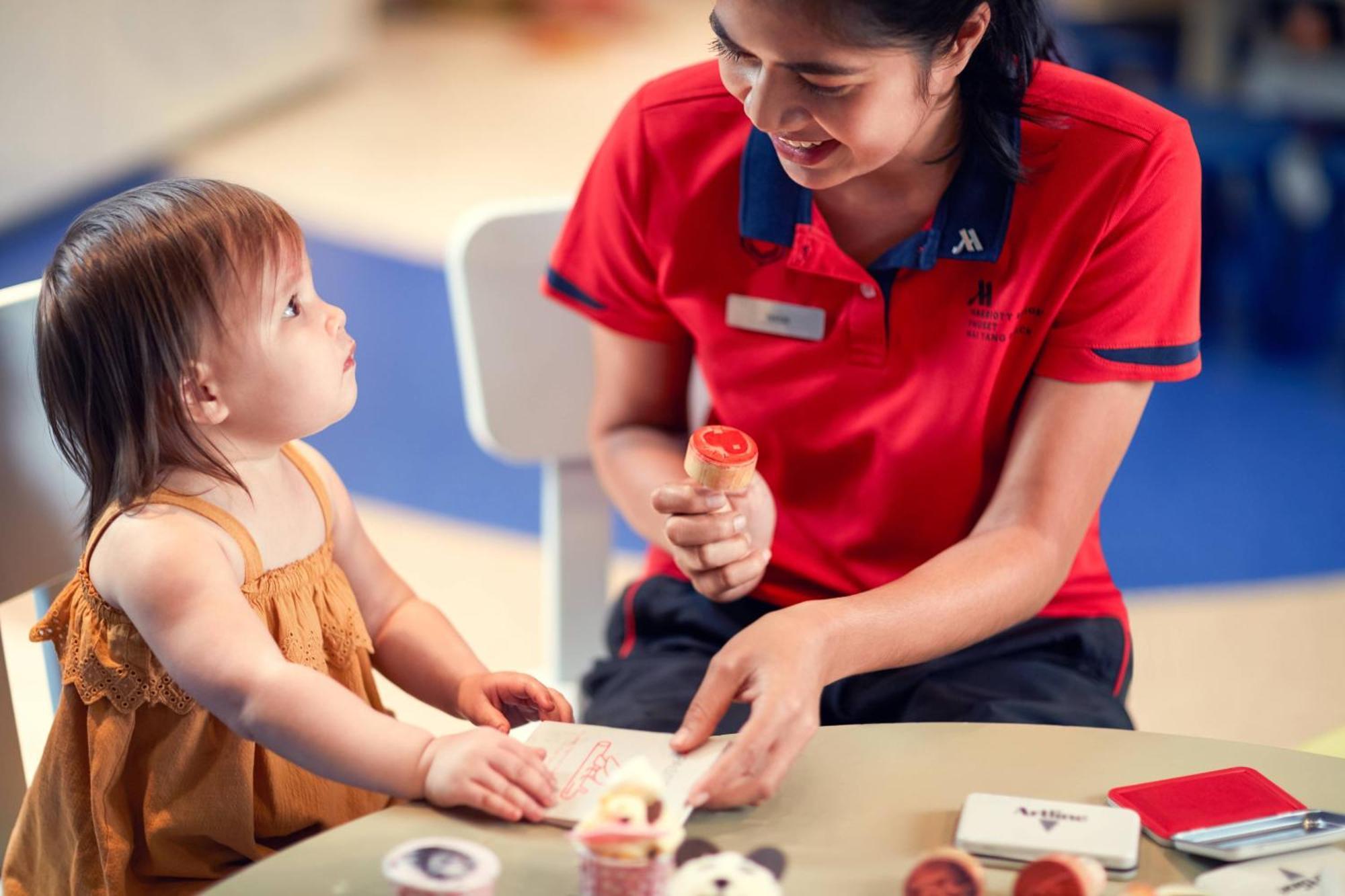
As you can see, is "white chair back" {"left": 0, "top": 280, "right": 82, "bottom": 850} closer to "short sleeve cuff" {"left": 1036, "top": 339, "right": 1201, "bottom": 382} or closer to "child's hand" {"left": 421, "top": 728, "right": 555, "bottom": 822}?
"child's hand" {"left": 421, "top": 728, "right": 555, "bottom": 822}

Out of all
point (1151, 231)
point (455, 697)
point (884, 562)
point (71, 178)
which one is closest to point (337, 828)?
point (455, 697)

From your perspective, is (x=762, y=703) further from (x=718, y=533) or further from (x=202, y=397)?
(x=202, y=397)

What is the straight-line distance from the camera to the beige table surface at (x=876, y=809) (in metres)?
0.98

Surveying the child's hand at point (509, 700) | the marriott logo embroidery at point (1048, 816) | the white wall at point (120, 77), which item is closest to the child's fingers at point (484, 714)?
the child's hand at point (509, 700)

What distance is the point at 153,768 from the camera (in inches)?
48.5

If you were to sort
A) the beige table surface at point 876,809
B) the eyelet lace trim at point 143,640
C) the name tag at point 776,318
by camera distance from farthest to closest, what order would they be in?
the name tag at point 776,318, the eyelet lace trim at point 143,640, the beige table surface at point 876,809

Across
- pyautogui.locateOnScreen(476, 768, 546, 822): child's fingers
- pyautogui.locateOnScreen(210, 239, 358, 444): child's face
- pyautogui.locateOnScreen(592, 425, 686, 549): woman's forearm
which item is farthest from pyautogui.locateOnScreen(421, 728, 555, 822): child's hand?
pyautogui.locateOnScreen(592, 425, 686, 549): woman's forearm

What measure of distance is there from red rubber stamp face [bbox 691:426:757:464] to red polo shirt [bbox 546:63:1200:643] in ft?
0.87

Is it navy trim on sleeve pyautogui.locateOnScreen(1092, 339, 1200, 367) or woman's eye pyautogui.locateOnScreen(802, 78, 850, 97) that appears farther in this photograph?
navy trim on sleeve pyautogui.locateOnScreen(1092, 339, 1200, 367)

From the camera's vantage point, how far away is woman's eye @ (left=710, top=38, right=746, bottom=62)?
4.24 ft

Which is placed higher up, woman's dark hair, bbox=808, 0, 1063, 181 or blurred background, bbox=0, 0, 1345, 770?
woman's dark hair, bbox=808, 0, 1063, 181

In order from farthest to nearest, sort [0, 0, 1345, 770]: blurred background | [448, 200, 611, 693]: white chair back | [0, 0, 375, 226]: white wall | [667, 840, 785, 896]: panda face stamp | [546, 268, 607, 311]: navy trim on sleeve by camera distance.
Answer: [0, 0, 375, 226]: white wall, [0, 0, 1345, 770]: blurred background, [448, 200, 611, 693]: white chair back, [546, 268, 607, 311]: navy trim on sleeve, [667, 840, 785, 896]: panda face stamp

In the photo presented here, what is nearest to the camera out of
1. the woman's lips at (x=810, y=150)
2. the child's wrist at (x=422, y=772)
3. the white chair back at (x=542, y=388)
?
the child's wrist at (x=422, y=772)

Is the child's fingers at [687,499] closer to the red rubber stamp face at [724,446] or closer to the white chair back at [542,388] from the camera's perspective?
the red rubber stamp face at [724,446]
